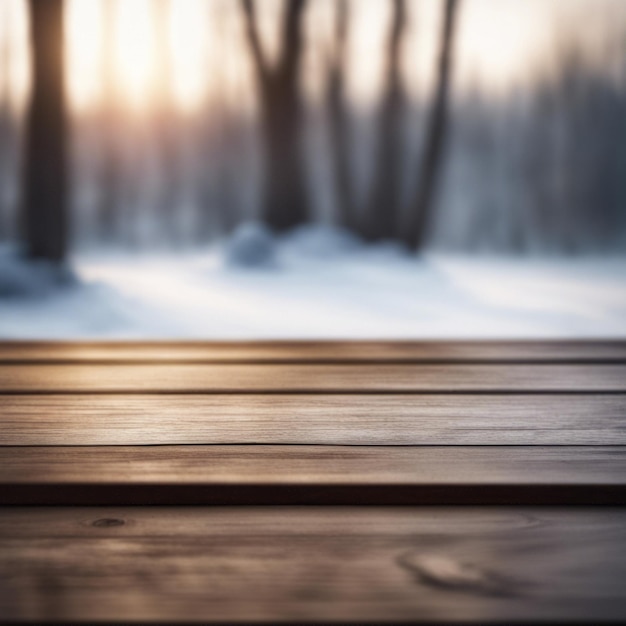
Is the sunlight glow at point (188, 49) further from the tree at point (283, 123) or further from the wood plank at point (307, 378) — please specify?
the wood plank at point (307, 378)

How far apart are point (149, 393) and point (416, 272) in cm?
97

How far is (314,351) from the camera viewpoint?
38.8 inches

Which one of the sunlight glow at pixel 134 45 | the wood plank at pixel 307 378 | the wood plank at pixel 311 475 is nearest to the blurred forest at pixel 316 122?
the sunlight glow at pixel 134 45

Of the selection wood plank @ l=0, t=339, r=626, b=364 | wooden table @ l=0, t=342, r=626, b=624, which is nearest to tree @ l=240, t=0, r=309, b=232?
wood plank @ l=0, t=339, r=626, b=364

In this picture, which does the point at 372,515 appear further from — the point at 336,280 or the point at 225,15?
the point at 225,15

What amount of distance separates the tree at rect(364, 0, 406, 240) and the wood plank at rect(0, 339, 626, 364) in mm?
602

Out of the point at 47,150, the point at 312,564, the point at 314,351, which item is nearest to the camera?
the point at 312,564

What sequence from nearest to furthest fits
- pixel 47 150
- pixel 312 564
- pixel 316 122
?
pixel 312 564
pixel 47 150
pixel 316 122

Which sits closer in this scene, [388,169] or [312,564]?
[312,564]

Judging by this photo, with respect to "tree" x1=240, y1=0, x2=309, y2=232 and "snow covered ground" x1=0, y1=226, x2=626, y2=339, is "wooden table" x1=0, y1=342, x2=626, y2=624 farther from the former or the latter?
"tree" x1=240, y1=0, x2=309, y2=232

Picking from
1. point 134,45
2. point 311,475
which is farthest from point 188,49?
point 311,475

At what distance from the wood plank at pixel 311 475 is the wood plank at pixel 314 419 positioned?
26 millimetres

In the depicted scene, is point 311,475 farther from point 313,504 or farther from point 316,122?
point 316,122

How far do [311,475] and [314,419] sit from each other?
0.49 feet
